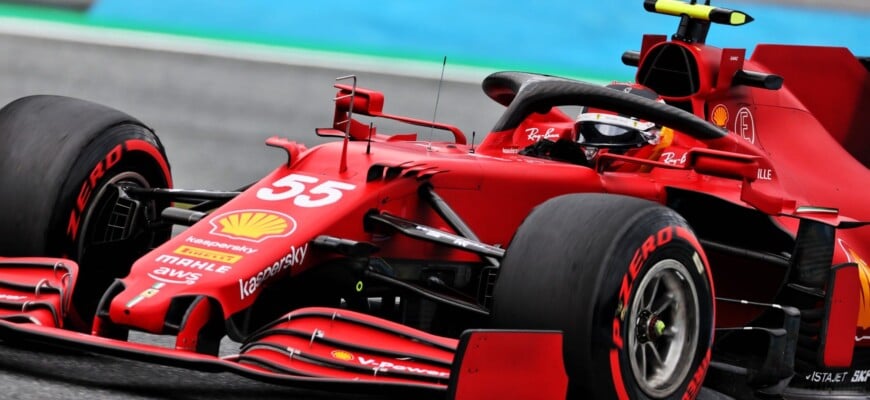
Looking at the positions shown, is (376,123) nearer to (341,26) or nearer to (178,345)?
(341,26)

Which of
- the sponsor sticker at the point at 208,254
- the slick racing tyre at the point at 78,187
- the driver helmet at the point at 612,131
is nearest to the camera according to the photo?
the sponsor sticker at the point at 208,254

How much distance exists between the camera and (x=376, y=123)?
9922 millimetres

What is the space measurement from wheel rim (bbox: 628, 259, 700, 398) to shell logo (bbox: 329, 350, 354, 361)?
993 millimetres

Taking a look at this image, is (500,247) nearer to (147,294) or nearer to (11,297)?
(147,294)

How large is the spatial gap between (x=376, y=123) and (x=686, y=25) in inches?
112

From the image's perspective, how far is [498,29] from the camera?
33.0ft

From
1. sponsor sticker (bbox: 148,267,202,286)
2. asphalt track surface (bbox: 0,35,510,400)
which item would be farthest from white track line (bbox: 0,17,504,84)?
sponsor sticker (bbox: 148,267,202,286)

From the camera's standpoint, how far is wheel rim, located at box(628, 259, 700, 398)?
5215 millimetres

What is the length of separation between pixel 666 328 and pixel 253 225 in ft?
5.03

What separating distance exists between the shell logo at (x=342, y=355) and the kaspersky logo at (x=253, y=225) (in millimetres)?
658

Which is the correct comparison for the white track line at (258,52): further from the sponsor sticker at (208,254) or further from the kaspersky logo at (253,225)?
the sponsor sticker at (208,254)

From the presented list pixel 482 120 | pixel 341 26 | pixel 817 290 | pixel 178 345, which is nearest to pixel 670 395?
pixel 817 290

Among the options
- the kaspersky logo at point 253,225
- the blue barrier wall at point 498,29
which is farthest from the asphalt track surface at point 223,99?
the kaspersky logo at point 253,225

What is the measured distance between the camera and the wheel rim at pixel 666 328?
5.21 m
